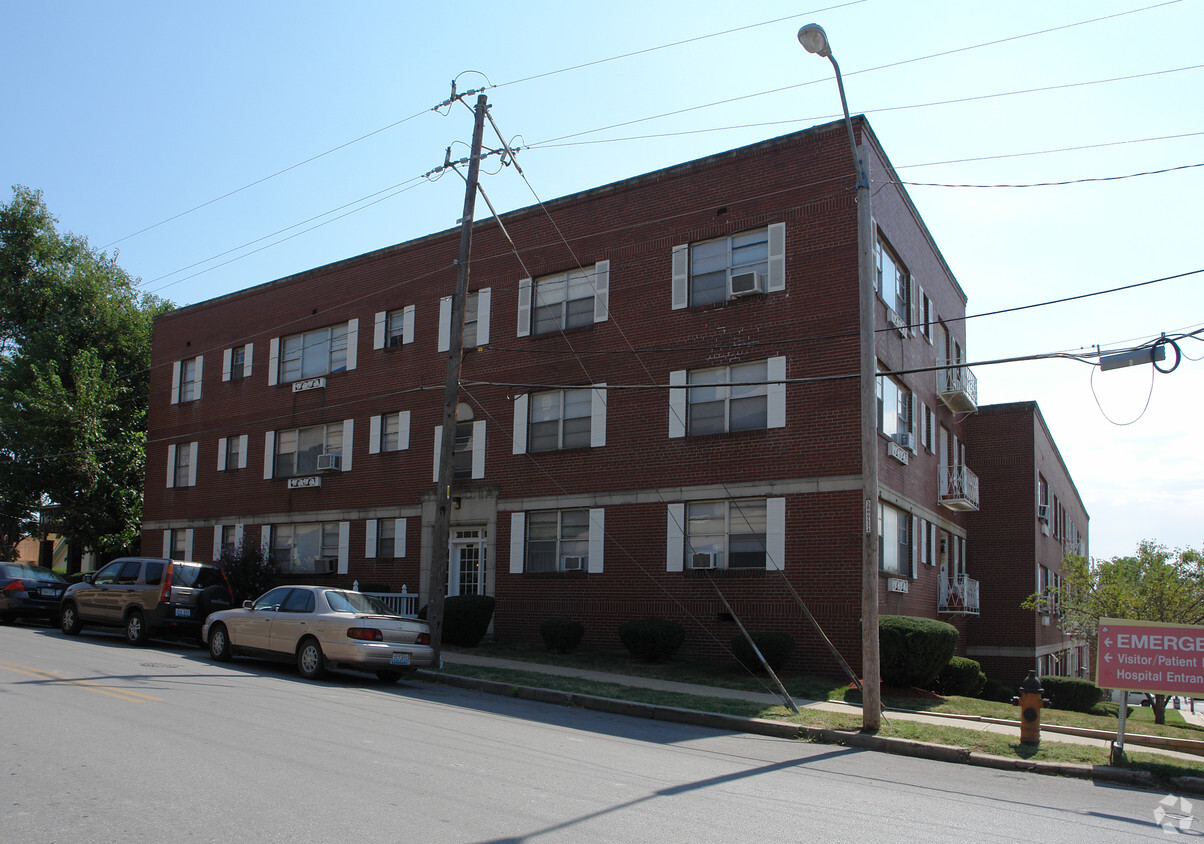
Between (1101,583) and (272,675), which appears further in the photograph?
(1101,583)

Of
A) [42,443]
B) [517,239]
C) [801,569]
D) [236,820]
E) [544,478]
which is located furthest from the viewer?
[42,443]

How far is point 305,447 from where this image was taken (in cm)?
2880

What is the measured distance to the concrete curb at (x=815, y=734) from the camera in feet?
Answer: 32.9

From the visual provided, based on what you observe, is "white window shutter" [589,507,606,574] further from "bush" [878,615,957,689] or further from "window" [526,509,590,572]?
"bush" [878,615,957,689]

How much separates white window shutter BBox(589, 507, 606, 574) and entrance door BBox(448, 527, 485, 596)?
365 cm

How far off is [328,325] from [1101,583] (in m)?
22.9

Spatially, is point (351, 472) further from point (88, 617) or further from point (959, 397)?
point (959, 397)

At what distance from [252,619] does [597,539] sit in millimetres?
7907

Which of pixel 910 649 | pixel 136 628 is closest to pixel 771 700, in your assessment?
pixel 910 649

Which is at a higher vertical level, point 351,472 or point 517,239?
point 517,239

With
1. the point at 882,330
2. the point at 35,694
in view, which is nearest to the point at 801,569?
the point at 882,330

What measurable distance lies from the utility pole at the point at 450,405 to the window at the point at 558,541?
437cm

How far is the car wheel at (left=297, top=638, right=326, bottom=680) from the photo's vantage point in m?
14.9

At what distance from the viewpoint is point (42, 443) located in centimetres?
3331
